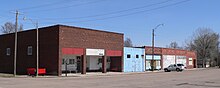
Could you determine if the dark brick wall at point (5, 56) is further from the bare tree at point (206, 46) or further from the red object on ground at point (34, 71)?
the bare tree at point (206, 46)

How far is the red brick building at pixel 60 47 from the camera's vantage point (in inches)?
1795

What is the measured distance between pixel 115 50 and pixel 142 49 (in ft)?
34.5

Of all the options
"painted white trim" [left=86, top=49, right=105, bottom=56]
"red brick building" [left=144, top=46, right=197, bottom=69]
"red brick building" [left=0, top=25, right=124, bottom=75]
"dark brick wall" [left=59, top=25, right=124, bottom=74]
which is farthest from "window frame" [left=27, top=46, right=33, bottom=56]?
"red brick building" [left=144, top=46, right=197, bottom=69]

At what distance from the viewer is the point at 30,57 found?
4953cm

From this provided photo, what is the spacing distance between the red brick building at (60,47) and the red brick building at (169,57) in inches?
487

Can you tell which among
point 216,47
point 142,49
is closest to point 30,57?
point 142,49

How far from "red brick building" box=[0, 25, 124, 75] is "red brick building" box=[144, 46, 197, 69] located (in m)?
12.4

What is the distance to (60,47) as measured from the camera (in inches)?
1774

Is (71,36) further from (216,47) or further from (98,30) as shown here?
(216,47)

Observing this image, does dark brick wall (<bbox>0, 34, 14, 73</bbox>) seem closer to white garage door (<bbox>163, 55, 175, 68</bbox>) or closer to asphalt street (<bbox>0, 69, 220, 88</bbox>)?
asphalt street (<bbox>0, 69, 220, 88</bbox>)

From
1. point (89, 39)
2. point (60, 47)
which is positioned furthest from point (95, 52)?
Result: point (60, 47)

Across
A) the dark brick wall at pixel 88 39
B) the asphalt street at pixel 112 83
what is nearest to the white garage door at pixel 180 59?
the dark brick wall at pixel 88 39

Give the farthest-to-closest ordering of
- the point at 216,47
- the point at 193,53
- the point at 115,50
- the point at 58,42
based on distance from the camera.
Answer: the point at 216,47 < the point at 193,53 < the point at 115,50 < the point at 58,42

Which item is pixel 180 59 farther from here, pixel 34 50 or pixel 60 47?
pixel 60 47
